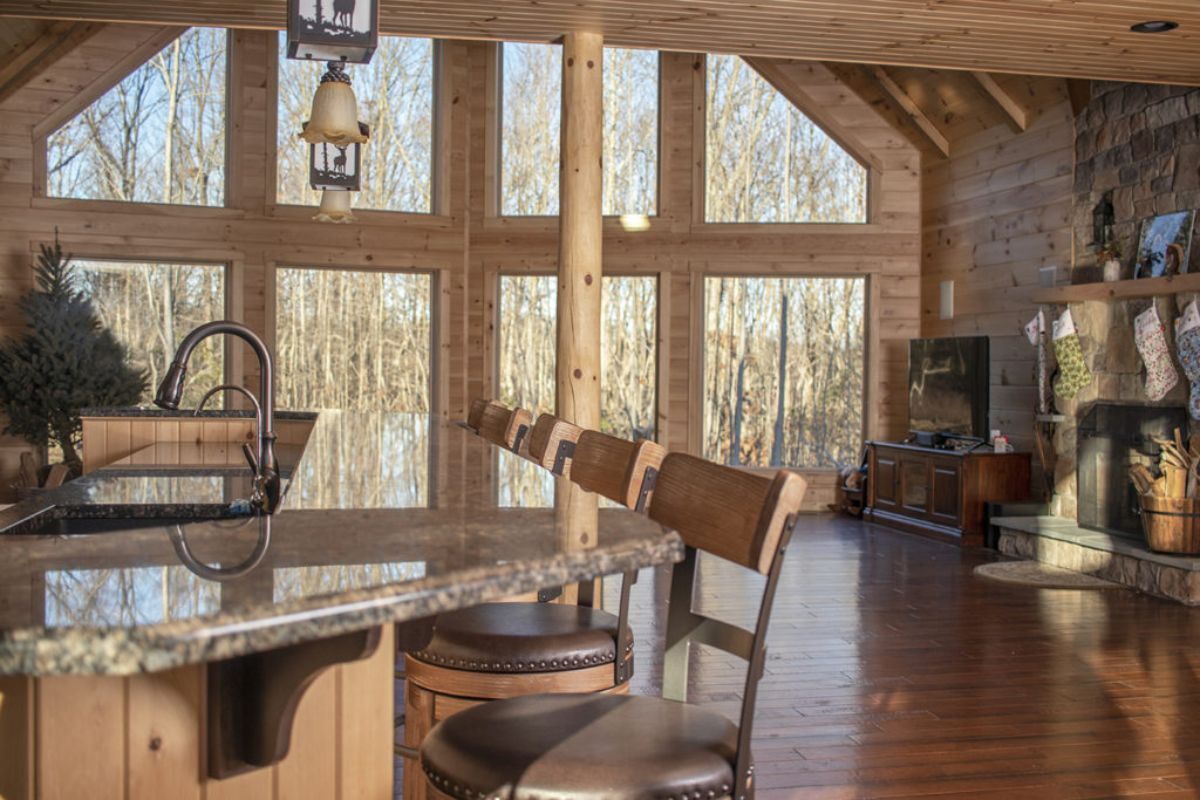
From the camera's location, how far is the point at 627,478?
2236 mm

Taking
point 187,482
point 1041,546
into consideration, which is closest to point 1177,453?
point 1041,546

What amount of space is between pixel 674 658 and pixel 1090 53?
190 inches

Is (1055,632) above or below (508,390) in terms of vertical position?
below

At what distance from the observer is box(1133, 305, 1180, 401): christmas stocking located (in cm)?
673

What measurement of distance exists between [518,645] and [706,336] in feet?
26.8

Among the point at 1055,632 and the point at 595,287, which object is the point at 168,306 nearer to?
the point at 595,287

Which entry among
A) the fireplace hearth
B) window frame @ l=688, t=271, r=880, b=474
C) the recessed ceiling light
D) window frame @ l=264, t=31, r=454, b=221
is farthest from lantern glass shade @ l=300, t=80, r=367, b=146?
window frame @ l=688, t=271, r=880, b=474

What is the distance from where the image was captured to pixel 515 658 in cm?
207

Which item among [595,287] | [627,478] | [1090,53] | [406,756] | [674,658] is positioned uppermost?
[1090,53]

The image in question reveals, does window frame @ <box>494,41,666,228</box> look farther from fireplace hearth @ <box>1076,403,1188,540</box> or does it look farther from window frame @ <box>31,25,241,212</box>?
fireplace hearth @ <box>1076,403,1188,540</box>

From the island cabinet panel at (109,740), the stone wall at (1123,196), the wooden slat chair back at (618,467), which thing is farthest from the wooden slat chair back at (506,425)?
the stone wall at (1123,196)

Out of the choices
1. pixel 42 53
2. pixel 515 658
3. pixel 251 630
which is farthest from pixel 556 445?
pixel 42 53

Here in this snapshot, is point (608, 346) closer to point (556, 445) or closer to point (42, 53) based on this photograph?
point (42, 53)

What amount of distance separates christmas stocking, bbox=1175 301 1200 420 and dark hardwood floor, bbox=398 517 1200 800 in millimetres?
1127
